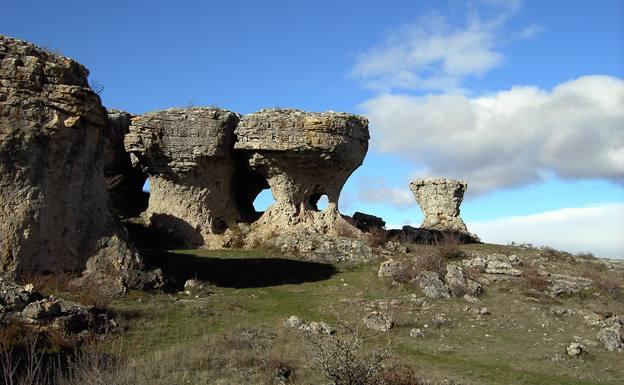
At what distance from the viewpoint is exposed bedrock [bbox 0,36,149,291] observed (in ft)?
40.5

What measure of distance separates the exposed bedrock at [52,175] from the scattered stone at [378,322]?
16.7ft

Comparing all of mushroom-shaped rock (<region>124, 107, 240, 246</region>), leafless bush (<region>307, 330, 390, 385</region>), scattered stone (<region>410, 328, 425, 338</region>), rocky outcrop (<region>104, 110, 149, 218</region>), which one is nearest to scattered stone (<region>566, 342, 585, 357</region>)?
scattered stone (<region>410, 328, 425, 338</region>)

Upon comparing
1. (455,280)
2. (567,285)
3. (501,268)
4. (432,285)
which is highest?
(501,268)

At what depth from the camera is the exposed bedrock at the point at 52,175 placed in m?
12.3

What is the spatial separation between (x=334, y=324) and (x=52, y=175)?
6.75 m

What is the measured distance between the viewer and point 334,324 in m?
12.4

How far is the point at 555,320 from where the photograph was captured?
13.4m

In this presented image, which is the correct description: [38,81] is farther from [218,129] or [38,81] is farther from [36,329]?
[218,129]

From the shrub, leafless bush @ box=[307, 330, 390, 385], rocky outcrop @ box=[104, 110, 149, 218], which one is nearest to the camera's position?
leafless bush @ box=[307, 330, 390, 385]

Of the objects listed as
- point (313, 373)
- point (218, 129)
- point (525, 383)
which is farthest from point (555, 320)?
point (218, 129)

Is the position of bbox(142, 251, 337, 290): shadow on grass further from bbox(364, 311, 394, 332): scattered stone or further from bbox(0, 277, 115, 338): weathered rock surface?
bbox(0, 277, 115, 338): weathered rock surface

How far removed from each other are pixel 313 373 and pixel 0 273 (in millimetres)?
6699

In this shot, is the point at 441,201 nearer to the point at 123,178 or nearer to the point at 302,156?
the point at 302,156

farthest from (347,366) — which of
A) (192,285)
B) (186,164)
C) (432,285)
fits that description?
(186,164)
